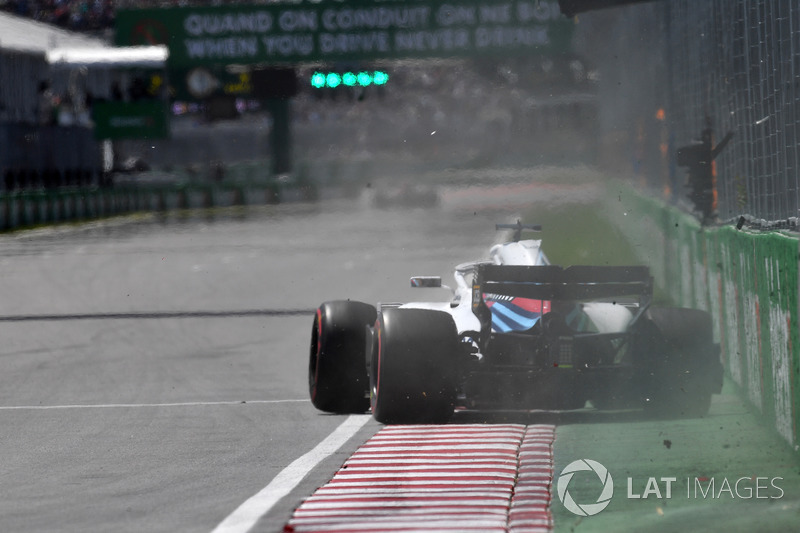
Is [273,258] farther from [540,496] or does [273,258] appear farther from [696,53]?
[540,496]

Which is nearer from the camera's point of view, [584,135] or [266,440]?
[266,440]

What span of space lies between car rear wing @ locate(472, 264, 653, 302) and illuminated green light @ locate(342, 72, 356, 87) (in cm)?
3161

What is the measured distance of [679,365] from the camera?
9344 millimetres

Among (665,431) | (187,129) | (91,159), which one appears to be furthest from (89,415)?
(187,129)

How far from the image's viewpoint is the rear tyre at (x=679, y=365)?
30.5ft

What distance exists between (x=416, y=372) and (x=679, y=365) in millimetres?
1627

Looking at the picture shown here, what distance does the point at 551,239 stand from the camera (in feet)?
96.6

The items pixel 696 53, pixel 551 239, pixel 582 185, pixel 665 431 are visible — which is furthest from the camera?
pixel 551 239

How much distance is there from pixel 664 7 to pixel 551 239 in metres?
13.0

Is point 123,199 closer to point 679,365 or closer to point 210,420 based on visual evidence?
point 210,420

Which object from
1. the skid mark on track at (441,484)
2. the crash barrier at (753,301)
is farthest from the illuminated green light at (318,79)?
the skid mark on track at (441,484)

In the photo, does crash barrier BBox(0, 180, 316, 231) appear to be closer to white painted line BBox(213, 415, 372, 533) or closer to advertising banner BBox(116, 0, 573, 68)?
advertising banner BBox(116, 0, 573, 68)

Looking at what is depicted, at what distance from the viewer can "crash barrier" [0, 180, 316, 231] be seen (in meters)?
39.4

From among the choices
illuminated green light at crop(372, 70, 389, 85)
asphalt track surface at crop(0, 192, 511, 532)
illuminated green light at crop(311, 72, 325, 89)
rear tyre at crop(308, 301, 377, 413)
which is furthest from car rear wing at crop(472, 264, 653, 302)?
illuminated green light at crop(311, 72, 325, 89)
